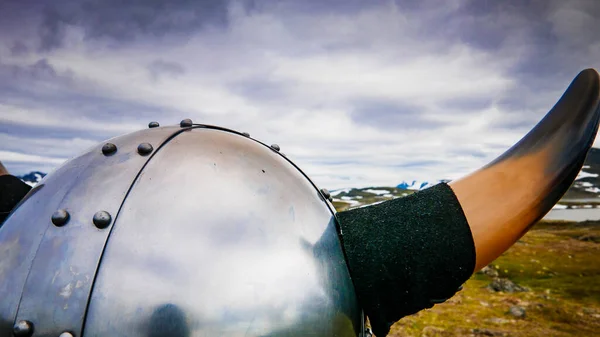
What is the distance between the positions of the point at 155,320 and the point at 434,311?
14619mm

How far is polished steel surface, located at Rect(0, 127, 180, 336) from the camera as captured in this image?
1938mm

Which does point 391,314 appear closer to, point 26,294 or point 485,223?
point 485,223

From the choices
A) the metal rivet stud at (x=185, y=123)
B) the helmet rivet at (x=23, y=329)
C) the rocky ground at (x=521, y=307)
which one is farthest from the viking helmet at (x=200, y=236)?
the rocky ground at (x=521, y=307)

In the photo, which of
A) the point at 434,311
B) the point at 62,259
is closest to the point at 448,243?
the point at 62,259

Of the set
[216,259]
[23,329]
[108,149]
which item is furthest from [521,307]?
[23,329]

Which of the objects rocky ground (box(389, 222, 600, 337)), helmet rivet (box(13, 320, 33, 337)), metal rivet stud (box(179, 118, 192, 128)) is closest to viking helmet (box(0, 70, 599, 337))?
helmet rivet (box(13, 320, 33, 337))

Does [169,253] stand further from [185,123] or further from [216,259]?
[185,123]

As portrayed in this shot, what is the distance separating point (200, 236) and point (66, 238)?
2.08 ft

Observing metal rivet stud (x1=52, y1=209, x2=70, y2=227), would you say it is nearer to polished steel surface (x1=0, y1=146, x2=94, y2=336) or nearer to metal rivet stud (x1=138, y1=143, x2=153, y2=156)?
polished steel surface (x1=0, y1=146, x2=94, y2=336)

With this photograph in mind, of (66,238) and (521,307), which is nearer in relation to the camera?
(66,238)

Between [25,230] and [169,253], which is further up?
[25,230]

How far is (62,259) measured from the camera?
2.00 meters

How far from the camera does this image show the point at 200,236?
2.08 m

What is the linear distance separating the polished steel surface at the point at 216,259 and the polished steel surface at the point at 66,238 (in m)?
0.07
